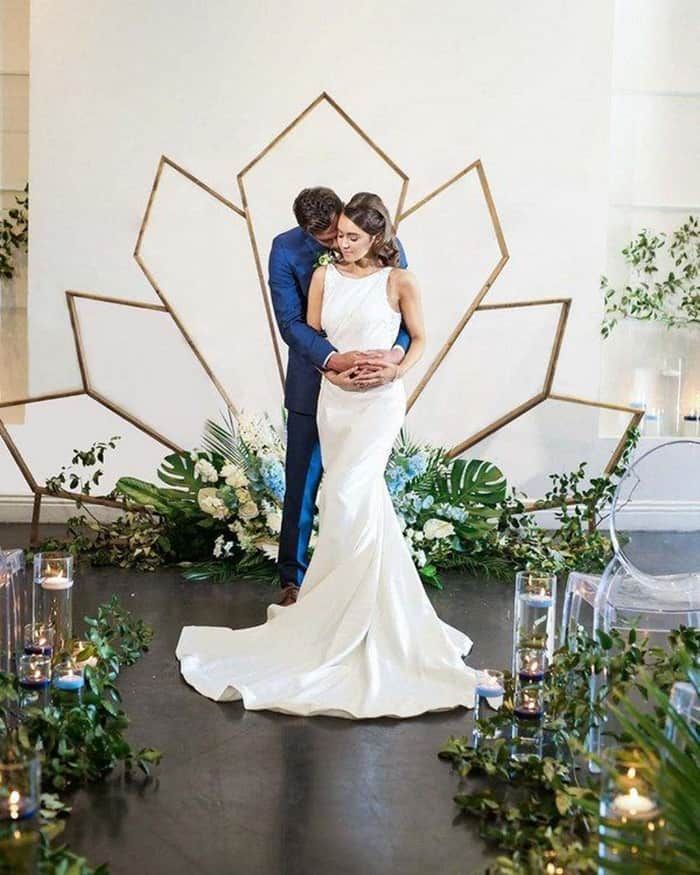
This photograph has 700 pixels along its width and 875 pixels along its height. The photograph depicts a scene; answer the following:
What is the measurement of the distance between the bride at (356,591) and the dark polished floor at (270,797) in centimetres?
13

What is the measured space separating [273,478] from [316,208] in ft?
4.89

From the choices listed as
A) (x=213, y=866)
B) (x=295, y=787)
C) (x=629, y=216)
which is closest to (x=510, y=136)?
(x=629, y=216)

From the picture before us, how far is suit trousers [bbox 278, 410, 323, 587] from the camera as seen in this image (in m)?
5.41

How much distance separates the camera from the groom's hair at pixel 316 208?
5098mm

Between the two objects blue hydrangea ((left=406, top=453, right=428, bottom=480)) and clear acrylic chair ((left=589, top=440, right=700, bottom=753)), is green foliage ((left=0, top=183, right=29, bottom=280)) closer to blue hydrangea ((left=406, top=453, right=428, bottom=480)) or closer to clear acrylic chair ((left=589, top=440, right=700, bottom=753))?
blue hydrangea ((left=406, top=453, right=428, bottom=480))

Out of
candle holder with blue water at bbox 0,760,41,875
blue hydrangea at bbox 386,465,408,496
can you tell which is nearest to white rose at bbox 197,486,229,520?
blue hydrangea at bbox 386,465,408,496

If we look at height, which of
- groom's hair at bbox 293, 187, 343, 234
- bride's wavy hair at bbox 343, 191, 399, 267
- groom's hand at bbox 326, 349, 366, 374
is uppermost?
groom's hair at bbox 293, 187, 343, 234

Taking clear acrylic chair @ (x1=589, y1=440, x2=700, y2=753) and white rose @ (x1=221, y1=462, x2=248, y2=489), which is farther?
white rose @ (x1=221, y1=462, x2=248, y2=489)

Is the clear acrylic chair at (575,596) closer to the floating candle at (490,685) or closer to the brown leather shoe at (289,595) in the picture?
the floating candle at (490,685)

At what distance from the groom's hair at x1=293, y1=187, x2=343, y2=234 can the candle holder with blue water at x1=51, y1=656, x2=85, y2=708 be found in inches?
86.9

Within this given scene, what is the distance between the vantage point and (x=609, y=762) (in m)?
2.07

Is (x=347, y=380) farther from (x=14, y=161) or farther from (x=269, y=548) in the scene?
(x=14, y=161)

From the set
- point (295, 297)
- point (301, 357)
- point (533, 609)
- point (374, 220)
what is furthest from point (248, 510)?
point (533, 609)

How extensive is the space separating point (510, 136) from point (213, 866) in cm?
521
